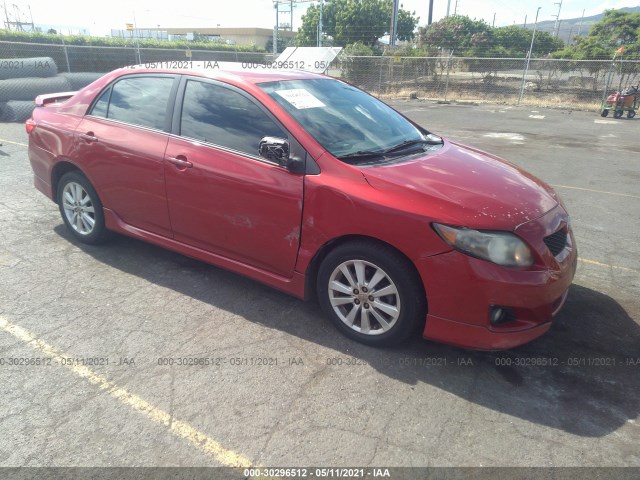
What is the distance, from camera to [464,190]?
2916 mm

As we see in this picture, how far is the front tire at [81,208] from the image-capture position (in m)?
4.25

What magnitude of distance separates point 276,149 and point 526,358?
83.4 inches

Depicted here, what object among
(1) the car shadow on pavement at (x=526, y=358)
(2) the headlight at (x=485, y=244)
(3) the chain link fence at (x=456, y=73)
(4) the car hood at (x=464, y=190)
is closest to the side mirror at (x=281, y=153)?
(4) the car hood at (x=464, y=190)

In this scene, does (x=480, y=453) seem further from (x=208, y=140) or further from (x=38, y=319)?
(x=38, y=319)

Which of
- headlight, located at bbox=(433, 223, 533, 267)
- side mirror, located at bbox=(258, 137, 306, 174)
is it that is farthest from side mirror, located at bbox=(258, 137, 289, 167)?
headlight, located at bbox=(433, 223, 533, 267)

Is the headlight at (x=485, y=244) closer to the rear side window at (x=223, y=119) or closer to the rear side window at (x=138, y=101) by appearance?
the rear side window at (x=223, y=119)

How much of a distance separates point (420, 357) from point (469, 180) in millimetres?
1194

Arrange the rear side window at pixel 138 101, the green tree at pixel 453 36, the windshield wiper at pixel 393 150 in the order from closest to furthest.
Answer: the windshield wiper at pixel 393 150 < the rear side window at pixel 138 101 < the green tree at pixel 453 36

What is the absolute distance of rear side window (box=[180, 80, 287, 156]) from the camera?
10.8 ft

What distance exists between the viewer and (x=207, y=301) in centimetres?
364

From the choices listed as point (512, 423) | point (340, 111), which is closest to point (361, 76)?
point (340, 111)

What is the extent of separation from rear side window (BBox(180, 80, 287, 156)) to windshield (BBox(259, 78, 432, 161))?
191 mm

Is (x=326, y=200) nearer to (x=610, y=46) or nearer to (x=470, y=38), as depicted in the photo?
(x=610, y=46)

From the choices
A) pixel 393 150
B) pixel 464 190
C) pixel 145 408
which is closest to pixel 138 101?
pixel 393 150
